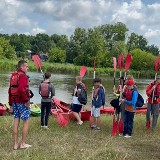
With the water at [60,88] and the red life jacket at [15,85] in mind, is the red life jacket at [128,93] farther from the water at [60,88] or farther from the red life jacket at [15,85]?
the water at [60,88]

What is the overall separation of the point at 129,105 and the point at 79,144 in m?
1.78

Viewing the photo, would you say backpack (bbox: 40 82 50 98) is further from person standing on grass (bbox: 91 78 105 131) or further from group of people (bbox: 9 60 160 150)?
person standing on grass (bbox: 91 78 105 131)

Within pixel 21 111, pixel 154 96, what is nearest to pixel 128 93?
pixel 154 96

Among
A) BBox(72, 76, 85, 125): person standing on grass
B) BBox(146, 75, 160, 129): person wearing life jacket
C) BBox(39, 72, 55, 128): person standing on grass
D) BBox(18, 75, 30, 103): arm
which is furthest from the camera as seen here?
BBox(72, 76, 85, 125): person standing on grass

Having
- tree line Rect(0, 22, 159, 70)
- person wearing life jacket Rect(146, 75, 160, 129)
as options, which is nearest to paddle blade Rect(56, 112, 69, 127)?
Answer: person wearing life jacket Rect(146, 75, 160, 129)

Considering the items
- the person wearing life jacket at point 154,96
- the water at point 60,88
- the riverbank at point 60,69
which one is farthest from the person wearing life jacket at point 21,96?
the riverbank at point 60,69

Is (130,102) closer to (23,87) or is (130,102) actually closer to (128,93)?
(128,93)

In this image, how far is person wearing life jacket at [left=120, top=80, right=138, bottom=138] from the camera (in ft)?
25.2

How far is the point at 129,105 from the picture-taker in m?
7.83

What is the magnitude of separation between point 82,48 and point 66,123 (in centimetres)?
5852

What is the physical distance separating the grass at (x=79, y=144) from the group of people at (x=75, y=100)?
0.80 ft

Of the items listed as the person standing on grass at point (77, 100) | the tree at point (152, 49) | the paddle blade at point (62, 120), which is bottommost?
the paddle blade at point (62, 120)

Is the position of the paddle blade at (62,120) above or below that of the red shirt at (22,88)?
below

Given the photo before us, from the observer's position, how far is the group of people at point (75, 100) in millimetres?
5949
